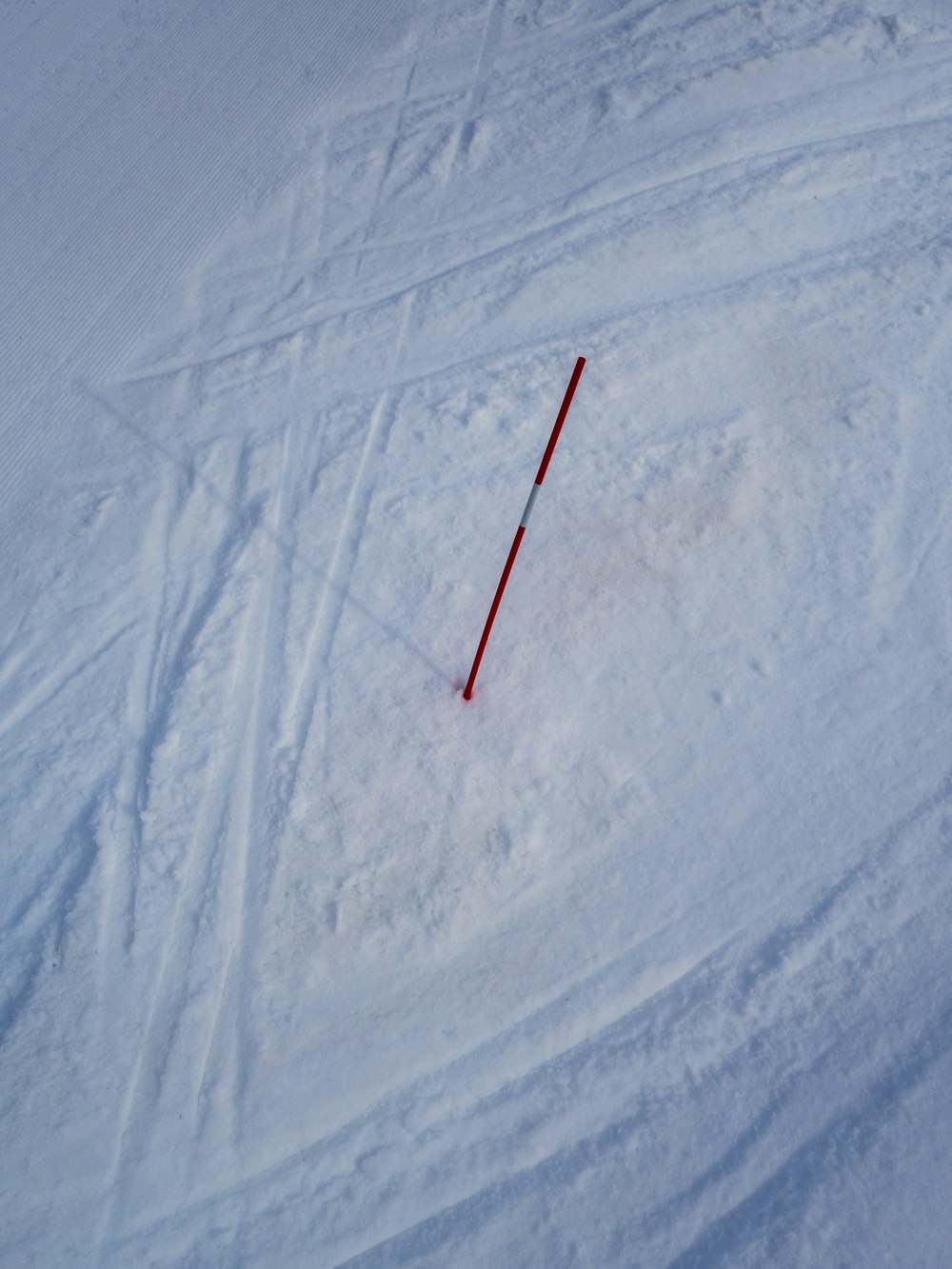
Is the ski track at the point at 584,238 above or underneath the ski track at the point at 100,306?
underneath

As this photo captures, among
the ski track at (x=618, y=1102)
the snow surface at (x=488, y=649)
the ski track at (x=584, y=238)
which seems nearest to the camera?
the ski track at (x=618, y=1102)

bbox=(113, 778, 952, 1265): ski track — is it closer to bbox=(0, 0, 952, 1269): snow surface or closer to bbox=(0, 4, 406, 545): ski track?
bbox=(0, 0, 952, 1269): snow surface

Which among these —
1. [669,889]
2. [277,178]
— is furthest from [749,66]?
[669,889]

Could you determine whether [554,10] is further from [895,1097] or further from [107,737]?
[895,1097]

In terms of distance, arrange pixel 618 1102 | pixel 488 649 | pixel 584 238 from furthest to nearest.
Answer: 1. pixel 584 238
2. pixel 488 649
3. pixel 618 1102

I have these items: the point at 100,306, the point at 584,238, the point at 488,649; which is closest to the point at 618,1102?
the point at 488,649

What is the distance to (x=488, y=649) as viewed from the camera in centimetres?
527

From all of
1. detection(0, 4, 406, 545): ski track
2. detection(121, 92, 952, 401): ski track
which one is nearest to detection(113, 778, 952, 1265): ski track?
detection(121, 92, 952, 401): ski track

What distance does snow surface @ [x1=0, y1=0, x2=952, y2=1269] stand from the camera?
402 cm

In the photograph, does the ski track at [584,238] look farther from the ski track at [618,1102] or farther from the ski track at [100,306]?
the ski track at [618,1102]

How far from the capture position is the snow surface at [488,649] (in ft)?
13.2

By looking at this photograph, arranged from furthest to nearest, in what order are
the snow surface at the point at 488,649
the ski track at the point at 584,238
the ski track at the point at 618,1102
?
the ski track at the point at 584,238 → the snow surface at the point at 488,649 → the ski track at the point at 618,1102

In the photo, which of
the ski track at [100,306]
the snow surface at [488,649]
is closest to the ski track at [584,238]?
the snow surface at [488,649]

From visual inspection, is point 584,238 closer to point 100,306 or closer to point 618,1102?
point 100,306
